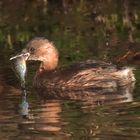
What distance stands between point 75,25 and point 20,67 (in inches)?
218

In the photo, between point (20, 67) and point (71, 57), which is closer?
point (20, 67)

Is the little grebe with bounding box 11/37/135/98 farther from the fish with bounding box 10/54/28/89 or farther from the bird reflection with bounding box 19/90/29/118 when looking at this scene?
the bird reflection with bounding box 19/90/29/118

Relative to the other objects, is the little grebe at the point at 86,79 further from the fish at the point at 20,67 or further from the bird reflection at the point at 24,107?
the bird reflection at the point at 24,107

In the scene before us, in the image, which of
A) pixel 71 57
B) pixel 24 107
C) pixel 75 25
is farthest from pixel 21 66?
pixel 75 25

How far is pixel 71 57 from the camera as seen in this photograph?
597 inches

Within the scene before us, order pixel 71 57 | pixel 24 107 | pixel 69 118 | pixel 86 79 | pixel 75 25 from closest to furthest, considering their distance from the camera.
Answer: pixel 69 118
pixel 24 107
pixel 86 79
pixel 71 57
pixel 75 25

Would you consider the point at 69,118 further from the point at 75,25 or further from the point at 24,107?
the point at 75,25

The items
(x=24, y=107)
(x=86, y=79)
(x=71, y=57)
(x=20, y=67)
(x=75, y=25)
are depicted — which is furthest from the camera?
Result: (x=75, y=25)

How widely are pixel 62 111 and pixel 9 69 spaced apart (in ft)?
11.4

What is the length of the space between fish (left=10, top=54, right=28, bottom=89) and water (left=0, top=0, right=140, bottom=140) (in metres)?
0.16

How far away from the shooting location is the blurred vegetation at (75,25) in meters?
16.0

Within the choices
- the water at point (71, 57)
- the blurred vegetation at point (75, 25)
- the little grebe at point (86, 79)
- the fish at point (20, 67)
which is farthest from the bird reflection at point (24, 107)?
the blurred vegetation at point (75, 25)

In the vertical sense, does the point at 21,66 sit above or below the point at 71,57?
above

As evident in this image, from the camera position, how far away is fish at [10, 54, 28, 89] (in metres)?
13.5
